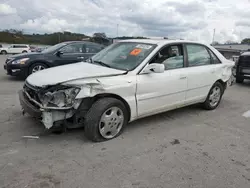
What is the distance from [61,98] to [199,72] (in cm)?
283

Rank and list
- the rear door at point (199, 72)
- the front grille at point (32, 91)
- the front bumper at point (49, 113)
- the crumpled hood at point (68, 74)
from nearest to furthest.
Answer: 1. the front bumper at point (49, 113)
2. the crumpled hood at point (68, 74)
3. the front grille at point (32, 91)
4. the rear door at point (199, 72)

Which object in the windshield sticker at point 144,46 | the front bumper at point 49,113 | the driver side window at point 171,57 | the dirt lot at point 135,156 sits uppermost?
the windshield sticker at point 144,46

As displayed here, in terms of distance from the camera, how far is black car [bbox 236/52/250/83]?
28.1ft

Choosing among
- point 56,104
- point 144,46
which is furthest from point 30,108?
point 144,46

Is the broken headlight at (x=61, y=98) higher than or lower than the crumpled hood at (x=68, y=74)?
lower

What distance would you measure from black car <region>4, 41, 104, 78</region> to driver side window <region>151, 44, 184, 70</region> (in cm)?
458

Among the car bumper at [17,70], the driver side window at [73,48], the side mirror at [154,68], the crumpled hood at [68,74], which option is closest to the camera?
the crumpled hood at [68,74]

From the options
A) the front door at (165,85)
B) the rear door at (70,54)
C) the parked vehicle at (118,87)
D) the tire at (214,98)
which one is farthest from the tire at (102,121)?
the rear door at (70,54)

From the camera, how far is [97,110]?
10.4 feet

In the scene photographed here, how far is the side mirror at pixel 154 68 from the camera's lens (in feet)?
11.6

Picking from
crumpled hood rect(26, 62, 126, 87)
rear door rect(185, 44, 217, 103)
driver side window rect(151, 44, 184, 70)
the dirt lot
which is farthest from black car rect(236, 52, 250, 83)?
crumpled hood rect(26, 62, 126, 87)

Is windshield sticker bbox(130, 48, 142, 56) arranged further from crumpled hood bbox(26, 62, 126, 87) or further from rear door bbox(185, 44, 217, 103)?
rear door bbox(185, 44, 217, 103)

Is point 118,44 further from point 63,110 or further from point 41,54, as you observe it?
point 41,54

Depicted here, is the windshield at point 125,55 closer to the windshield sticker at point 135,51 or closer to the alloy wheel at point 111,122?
the windshield sticker at point 135,51
